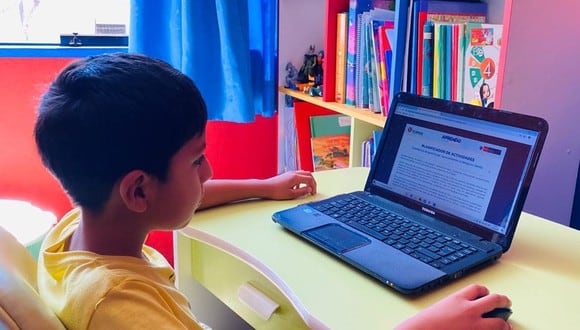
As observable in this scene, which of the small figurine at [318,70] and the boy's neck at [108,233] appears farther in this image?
the small figurine at [318,70]

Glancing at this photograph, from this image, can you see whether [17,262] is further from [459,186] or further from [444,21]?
[444,21]

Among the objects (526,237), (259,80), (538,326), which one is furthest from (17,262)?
(259,80)

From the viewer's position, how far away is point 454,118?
0.94 meters

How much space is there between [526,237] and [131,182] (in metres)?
0.65

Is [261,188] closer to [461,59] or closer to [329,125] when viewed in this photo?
[461,59]

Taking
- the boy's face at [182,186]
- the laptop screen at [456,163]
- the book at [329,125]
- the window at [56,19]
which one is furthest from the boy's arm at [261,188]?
the window at [56,19]

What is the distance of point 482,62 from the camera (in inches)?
47.1

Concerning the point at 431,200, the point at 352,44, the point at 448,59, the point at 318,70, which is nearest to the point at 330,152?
the point at 318,70

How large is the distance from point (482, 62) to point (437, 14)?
168 millimetres

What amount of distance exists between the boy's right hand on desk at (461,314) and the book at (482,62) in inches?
22.1

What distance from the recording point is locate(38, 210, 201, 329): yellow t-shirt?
2.02 ft

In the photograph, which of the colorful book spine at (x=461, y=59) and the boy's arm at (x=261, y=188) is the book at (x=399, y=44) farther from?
the boy's arm at (x=261, y=188)

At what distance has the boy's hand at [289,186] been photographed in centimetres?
110

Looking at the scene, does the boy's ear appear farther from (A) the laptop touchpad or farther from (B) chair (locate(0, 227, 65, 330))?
(A) the laptop touchpad
